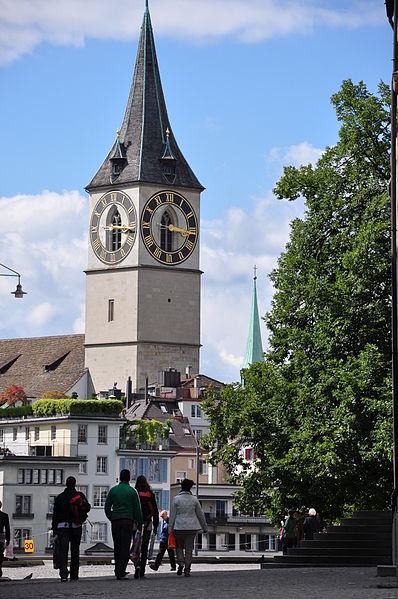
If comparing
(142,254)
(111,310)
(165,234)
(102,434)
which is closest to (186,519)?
(102,434)

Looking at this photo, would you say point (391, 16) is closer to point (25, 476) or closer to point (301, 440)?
point (301, 440)

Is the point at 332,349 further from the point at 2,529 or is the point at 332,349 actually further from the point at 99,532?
the point at 99,532

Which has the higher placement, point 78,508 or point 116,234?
point 116,234

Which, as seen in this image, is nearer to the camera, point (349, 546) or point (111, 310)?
point (349, 546)

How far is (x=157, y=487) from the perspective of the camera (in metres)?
112

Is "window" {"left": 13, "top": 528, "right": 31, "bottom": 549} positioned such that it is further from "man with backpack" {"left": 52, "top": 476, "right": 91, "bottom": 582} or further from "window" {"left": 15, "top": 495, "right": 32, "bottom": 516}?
"man with backpack" {"left": 52, "top": 476, "right": 91, "bottom": 582}

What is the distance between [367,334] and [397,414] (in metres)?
15.5

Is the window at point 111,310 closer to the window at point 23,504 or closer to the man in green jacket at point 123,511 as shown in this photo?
the window at point 23,504

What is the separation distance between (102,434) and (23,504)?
12.1 m

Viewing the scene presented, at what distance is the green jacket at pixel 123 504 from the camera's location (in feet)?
81.2

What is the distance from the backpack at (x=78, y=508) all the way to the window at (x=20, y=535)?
69301mm

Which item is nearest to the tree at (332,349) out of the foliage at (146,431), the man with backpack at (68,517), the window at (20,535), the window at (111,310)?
the man with backpack at (68,517)

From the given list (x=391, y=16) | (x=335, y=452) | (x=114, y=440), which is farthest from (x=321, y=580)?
(x=114, y=440)

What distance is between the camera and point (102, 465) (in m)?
110
